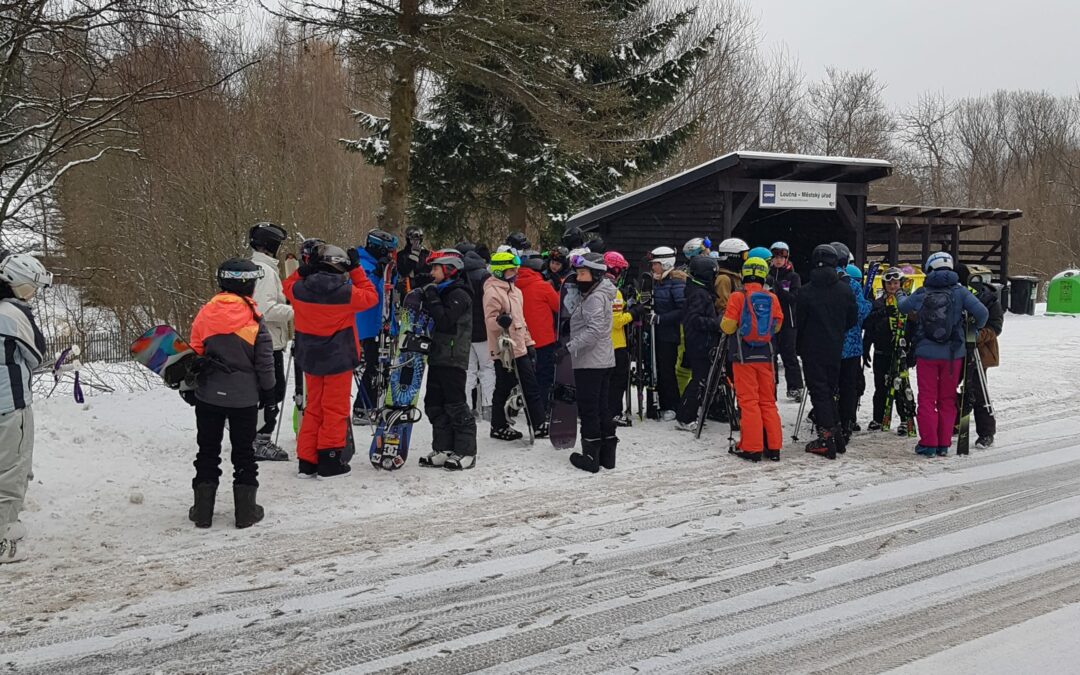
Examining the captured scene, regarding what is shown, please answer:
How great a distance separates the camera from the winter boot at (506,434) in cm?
909

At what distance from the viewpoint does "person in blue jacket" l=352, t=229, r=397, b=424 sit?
876 centimetres

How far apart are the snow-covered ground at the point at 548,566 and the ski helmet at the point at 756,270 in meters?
1.92

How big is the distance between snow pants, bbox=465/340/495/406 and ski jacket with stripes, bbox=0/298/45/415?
4.61 meters

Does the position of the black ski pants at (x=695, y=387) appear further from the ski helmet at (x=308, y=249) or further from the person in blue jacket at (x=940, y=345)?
the ski helmet at (x=308, y=249)

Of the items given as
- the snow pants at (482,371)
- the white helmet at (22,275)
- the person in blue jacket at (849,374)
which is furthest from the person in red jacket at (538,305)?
the white helmet at (22,275)

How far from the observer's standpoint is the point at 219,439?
620cm

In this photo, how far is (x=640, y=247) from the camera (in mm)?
16688

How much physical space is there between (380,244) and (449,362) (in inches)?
70.0

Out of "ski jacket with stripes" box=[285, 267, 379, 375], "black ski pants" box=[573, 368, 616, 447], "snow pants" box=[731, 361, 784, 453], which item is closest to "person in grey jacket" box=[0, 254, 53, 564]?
"ski jacket with stripes" box=[285, 267, 379, 375]

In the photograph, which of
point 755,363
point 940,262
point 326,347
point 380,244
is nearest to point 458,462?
point 326,347

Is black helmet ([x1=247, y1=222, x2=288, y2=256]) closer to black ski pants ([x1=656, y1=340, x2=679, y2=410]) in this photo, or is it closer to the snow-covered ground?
the snow-covered ground

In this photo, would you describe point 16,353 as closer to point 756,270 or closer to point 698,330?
point 756,270

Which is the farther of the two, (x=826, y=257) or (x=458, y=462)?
(x=826, y=257)

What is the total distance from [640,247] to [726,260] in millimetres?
6097
